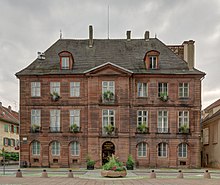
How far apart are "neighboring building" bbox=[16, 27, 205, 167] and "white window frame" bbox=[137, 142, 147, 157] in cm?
12

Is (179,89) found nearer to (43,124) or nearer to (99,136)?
(99,136)

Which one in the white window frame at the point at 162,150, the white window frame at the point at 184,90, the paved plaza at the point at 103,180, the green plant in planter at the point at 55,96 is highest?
the white window frame at the point at 184,90

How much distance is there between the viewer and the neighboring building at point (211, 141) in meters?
46.3

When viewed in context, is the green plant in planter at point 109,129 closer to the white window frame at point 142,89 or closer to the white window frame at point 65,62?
the white window frame at point 142,89

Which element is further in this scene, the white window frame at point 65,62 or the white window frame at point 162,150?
the white window frame at point 65,62

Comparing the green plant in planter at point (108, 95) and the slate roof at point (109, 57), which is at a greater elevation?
the slate roof at point (109, 57)

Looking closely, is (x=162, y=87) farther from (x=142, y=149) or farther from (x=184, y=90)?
(x=142, y=149)

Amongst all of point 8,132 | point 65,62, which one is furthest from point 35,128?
point 8,132

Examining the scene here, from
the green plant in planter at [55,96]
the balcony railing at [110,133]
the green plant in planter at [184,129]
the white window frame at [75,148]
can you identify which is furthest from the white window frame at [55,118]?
the green plant in planter at [184,129]

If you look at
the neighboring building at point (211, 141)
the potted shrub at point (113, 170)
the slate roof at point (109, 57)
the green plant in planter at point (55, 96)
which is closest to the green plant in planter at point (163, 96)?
the slate roof at point (109, 57)

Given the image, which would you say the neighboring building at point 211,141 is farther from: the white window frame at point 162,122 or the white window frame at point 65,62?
the white window frame at point 65,62

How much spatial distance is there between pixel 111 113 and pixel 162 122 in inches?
241

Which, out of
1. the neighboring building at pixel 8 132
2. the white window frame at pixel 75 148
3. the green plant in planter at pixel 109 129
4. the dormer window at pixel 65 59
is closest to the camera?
the green plant in planter at pixel 109 129

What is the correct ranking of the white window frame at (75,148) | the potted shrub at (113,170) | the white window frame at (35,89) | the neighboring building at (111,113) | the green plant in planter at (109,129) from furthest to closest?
the white window frame at (35,89) → the white window frame at (75,148) → the neighboring building at (111,113) → the green plant in planter at (109,129) → the potted shrub at (113,170)
